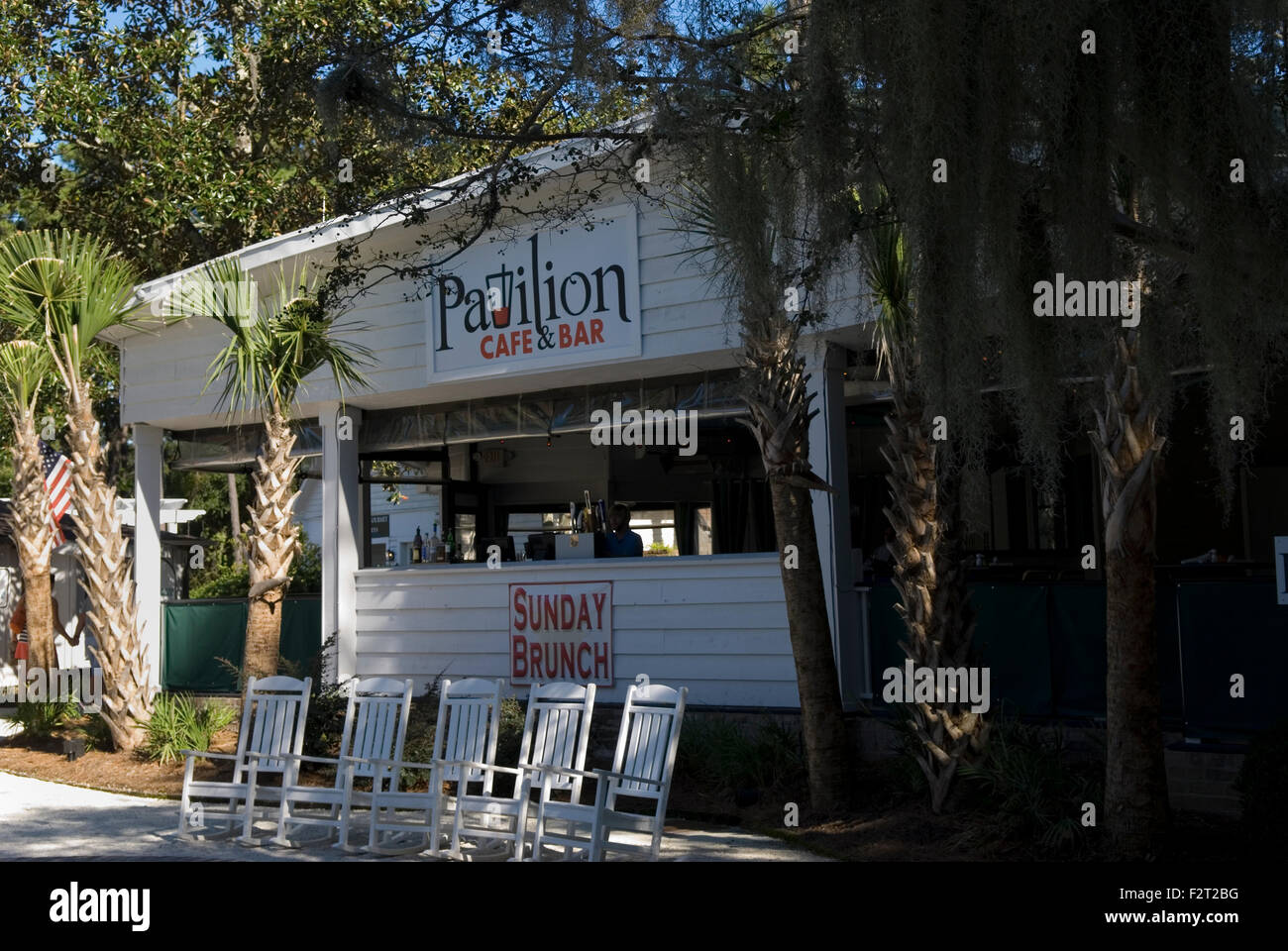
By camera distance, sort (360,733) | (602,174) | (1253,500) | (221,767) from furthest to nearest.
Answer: (1253,500) → (221,767) → (602,174) → (360,733)

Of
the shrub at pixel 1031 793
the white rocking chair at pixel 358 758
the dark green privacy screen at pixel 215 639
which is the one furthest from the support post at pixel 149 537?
the shrub at pixel 1031 793

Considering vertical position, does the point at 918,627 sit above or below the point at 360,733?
above

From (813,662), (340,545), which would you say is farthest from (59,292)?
(813,662)

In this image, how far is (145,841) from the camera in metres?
8.56

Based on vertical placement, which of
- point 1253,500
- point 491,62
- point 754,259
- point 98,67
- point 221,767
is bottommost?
point 221,767

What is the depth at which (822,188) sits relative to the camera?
6434 millimetres

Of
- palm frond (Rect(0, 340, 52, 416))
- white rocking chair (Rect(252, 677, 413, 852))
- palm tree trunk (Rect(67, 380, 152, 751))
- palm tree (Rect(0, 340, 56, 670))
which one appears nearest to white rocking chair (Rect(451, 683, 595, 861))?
white rocking chair (Rect(252, 677, 413, 852))

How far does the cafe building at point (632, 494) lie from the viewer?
30.4ft

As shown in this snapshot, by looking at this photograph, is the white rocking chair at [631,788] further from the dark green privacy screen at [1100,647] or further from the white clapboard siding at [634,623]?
the white clapboard siding at [634,623]

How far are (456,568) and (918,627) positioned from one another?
5292 millimetres

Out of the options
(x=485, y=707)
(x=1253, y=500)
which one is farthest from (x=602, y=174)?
(x=1253, y=500)

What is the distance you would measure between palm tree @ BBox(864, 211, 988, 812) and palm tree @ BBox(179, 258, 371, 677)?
17.0 ft

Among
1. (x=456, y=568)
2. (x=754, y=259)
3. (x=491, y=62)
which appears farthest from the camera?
(x=456, y=568)

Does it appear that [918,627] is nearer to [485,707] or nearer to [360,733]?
[485,707]
